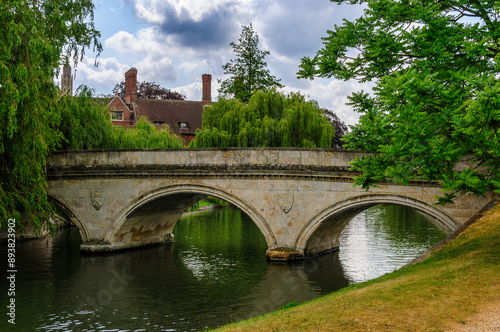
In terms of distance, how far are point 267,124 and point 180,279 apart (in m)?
11.2

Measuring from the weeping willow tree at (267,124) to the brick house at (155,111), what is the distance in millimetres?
17878

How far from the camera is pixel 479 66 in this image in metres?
9.33

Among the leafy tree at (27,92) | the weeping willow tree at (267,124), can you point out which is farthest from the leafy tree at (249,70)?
the leafy tree at (27,92)

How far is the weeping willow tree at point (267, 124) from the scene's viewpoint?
24.5 metres

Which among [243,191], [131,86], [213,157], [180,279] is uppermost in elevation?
[131,86]

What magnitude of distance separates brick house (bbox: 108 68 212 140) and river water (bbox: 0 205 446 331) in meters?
21.2

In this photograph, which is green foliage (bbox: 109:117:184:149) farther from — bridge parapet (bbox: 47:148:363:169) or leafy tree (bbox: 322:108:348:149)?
leafy tree (bbox: 322:108:348:149)

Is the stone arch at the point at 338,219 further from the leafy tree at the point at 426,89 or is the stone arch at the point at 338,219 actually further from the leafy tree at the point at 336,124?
the leafy tree at the point at 336,124

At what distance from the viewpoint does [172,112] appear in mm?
45688

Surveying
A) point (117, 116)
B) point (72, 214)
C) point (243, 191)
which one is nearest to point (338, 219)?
point (243, 191)

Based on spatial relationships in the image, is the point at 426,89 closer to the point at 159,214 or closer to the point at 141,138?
the point at 159,214

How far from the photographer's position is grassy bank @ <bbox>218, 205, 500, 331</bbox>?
Answer: 6469mm

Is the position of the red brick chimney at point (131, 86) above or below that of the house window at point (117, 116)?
above

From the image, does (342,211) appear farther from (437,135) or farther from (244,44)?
(244,44)
